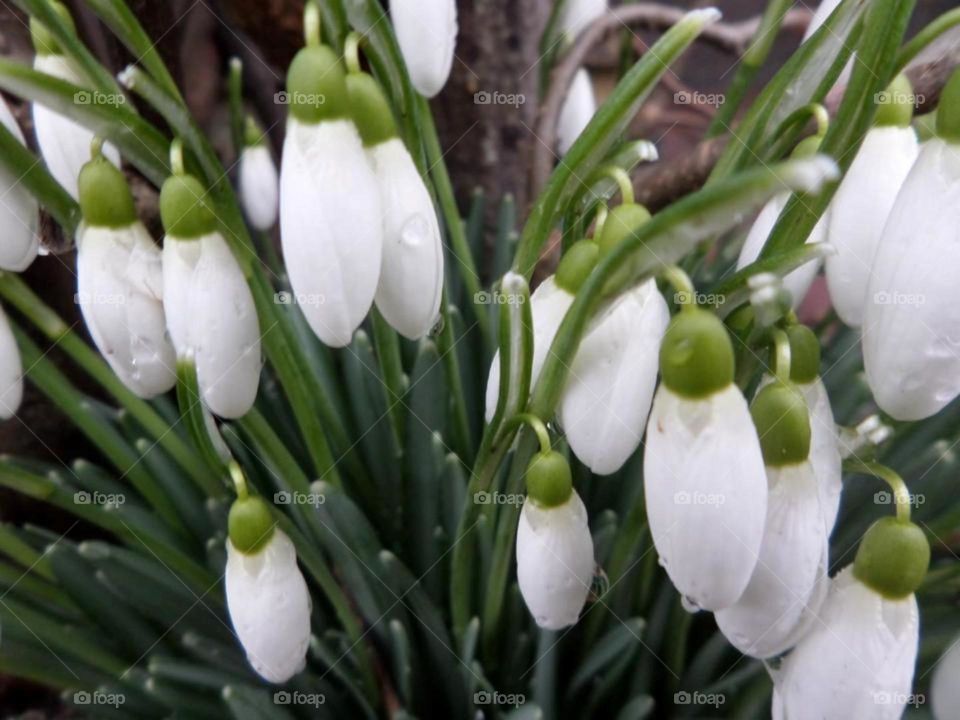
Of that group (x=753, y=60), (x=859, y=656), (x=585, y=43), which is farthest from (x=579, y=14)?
(x=859, y=656)

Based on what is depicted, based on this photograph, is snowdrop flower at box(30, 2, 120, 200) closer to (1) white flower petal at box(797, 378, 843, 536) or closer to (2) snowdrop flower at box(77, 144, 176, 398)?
(2) snowdrop flower at box(77, 144, 176, 398)

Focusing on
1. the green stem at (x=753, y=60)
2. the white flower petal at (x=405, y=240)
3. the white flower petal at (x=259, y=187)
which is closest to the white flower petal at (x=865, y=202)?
the green stem at (x=753, y=60)

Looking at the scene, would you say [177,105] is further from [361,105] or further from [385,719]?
[385,719]

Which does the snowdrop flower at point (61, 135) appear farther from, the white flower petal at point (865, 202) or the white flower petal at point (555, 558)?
the white flower petal at point (865, 202)

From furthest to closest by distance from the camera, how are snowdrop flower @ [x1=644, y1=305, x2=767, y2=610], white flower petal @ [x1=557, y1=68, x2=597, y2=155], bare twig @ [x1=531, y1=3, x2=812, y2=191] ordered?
white flower petal @ [x1=557, y1=68, x2=597, y2=155], bare twig @ [x1=531, y1=3, x2=812, y2=191], snowdrop flower @ [x1=644, y1=305, x2=767, y2=610]

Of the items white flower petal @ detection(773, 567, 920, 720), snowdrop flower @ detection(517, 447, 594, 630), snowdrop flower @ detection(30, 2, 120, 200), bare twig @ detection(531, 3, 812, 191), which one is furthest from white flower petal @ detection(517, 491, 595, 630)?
bare twig @ detection(531, 3, 812, 191)
